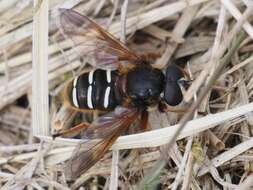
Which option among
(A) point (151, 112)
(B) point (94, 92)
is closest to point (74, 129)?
(B) point (94, 92)

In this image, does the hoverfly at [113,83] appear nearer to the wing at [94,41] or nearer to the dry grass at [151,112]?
the wing at [94,41]

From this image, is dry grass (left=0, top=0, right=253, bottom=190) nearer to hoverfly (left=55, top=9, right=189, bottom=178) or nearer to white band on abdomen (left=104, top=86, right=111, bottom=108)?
hoverfly (left=55, top=9, right=189, bottom=178)

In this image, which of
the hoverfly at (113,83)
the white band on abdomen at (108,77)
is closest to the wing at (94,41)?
the hoverfly at (113,83)

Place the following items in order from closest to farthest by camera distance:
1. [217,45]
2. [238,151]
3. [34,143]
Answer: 1. [238,151]
2. [217,45]
3. [34,143]

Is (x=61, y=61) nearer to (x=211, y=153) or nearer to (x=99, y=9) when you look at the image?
(x=99, y=9)

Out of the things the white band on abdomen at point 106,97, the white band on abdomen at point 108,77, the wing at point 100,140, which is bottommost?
the wing at point 100,140

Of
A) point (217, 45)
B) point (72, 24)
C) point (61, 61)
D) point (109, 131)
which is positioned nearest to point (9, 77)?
point (61, 61)
